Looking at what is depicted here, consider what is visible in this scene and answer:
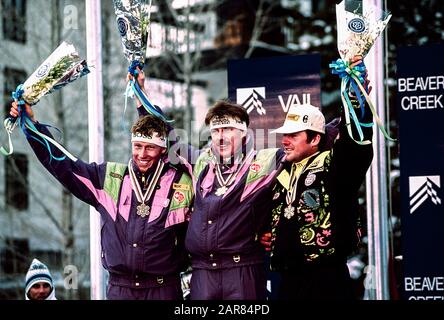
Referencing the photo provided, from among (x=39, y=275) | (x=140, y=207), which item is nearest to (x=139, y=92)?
(x=140, y=207)

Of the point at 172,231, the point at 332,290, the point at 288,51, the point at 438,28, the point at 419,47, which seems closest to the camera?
the point at 332,290

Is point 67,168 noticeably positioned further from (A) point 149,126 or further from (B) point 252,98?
(B) point 252,98

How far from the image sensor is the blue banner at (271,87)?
8695 millimetres

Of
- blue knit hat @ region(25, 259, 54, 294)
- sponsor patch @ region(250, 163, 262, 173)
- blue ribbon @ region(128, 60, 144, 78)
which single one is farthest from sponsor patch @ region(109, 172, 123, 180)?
blue knit hat @ region(25, 259, 54, 294)

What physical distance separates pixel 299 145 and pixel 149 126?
114cm

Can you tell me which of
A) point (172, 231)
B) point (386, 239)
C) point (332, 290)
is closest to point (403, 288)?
point (386, 239)

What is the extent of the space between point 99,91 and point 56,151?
1.00 m

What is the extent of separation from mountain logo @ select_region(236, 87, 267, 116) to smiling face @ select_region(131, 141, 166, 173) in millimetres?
1241

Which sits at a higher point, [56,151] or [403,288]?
[56,151]

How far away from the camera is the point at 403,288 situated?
8367 millimetres

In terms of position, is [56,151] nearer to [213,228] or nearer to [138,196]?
[138,196]

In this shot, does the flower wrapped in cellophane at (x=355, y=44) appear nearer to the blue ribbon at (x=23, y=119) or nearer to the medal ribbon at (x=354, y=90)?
the medal ribbon at (x=354, y=90)

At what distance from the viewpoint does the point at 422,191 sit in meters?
8.37

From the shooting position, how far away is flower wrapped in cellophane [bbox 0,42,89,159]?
793 cm
